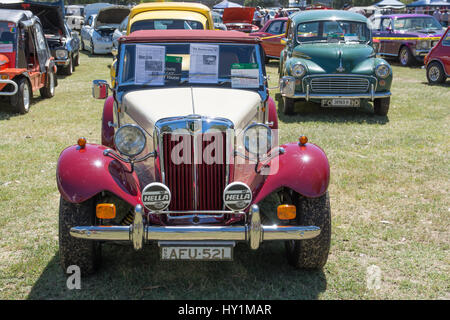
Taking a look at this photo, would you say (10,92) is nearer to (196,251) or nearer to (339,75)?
(339,75)

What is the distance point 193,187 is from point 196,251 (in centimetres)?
46

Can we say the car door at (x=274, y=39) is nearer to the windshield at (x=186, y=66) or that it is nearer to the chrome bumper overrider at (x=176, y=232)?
the windshield at (x=186, y=66)

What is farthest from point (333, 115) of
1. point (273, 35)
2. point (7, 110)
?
point (273, 35)

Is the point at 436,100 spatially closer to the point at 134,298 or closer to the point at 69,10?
the point at 134,298

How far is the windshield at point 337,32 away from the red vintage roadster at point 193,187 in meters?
6.46

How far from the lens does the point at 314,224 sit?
345 centimetres

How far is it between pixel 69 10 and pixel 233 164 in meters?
38.1

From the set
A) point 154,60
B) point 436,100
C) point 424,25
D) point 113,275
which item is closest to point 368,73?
point 436,100

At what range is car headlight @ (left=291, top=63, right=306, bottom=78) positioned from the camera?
8.83 meters

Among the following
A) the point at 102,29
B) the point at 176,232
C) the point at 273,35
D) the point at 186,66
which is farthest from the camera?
the point at 102,29

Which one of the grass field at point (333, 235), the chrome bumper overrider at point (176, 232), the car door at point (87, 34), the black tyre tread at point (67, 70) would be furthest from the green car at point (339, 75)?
the car door at point (87, 34)

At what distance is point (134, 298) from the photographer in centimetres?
338

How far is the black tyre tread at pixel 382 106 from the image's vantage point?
353 inches

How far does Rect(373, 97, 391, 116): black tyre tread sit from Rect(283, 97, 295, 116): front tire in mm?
1552
